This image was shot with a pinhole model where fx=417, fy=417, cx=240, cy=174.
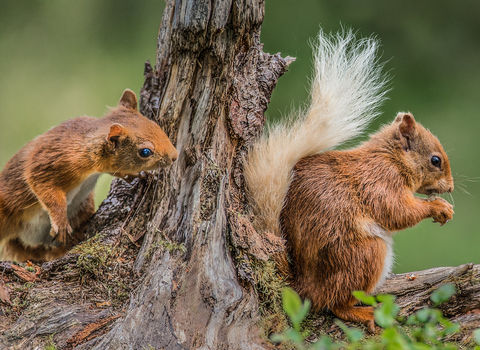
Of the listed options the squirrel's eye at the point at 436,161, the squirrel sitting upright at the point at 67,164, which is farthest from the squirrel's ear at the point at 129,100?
the squirrel's eye at the point at 436,161

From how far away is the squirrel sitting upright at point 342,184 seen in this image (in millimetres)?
1505

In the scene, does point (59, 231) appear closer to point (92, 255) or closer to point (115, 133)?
point (92, 255)

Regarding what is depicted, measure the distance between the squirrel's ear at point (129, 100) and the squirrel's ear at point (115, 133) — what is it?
0.20 meters

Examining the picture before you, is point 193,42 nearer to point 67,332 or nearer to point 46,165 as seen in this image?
point 46,165

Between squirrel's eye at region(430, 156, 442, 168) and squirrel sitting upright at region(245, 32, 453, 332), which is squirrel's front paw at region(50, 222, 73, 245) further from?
squirrel's eye at region(430, 156, 442, 168)

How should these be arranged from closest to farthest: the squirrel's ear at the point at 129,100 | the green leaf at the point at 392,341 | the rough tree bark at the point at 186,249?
the green leaf at the point at 392,341
the rough tree bark at the point at 186,249
the squirrel's ear at the point at 129,100

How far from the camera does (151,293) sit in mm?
1259

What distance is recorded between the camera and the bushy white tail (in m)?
1.55

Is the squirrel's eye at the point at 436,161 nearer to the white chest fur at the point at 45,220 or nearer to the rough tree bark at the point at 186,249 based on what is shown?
the rough tree bark at the point at 186,249

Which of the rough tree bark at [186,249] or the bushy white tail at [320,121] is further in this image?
the bushy white tail at [320,121]

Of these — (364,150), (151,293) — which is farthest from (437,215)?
(151,293)

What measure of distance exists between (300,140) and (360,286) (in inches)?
23.3

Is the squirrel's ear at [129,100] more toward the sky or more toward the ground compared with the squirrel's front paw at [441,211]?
more toward the sky

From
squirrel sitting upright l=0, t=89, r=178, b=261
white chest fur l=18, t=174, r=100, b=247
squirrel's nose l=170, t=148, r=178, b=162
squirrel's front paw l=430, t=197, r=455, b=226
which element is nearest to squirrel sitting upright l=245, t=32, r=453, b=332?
squirrel's front paw l=430, t=197, r=455, b=226
